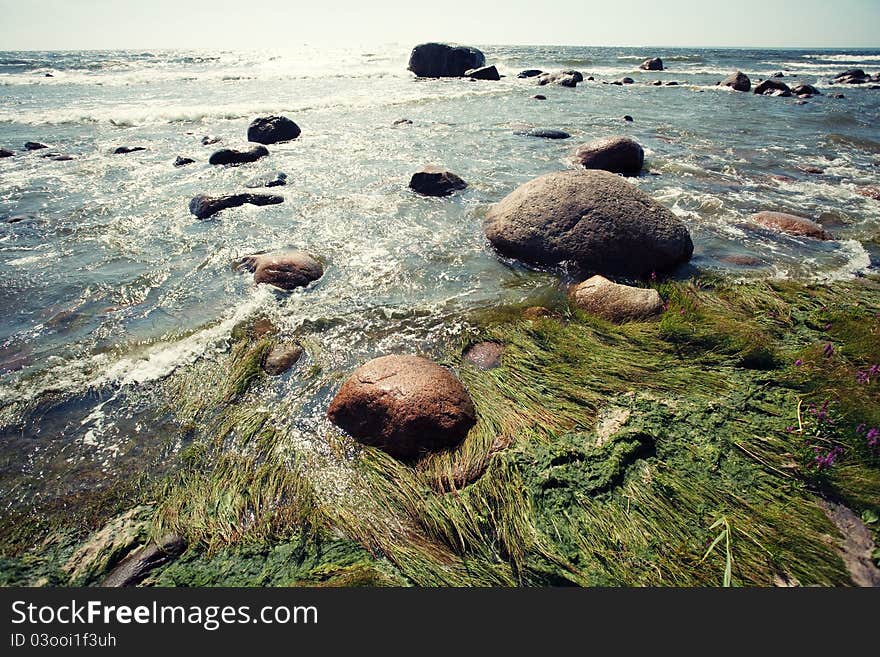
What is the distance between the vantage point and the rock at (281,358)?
4.21 metres

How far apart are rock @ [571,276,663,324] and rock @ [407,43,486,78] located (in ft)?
113

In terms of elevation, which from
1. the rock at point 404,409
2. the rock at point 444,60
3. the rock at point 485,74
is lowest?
the rock at point 404,409

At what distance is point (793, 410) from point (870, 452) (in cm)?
52

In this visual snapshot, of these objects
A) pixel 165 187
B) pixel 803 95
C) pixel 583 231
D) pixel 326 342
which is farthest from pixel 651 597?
pixel 803 95

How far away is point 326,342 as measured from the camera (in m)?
4.59

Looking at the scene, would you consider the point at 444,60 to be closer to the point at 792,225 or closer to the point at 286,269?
the point at 792,225

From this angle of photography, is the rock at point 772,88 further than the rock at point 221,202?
Yes

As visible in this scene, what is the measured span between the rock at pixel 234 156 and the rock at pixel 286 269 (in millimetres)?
6280

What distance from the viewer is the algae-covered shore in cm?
249

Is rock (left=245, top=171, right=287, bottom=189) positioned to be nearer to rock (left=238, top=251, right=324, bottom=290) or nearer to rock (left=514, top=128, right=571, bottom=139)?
rock (left=238, top=251, right=324, bottom=290)

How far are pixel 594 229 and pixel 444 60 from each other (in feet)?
111

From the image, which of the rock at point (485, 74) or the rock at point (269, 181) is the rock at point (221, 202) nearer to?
the rock at point (269, 181)

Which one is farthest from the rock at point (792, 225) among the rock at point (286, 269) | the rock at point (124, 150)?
the rock at point (124, 150)

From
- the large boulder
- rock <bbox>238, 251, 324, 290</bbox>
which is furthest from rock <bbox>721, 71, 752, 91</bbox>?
rock <bbox>238, 251, 324, 290</bbox>
